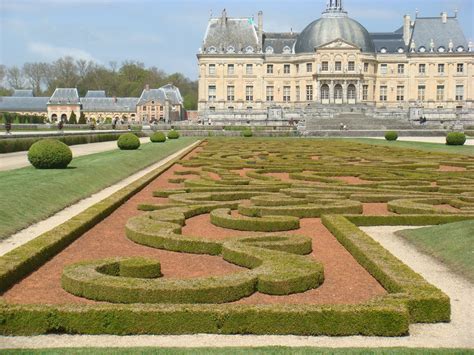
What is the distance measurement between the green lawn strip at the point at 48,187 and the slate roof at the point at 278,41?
5711 cm

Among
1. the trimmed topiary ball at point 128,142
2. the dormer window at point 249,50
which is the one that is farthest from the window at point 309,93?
the trimmed topiary ball at point 128,142

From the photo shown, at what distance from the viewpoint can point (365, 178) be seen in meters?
13.9

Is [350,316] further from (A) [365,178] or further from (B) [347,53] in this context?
(B) [347,53]

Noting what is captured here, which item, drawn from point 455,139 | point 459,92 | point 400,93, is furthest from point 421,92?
point 455,139

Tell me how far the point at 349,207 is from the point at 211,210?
82.9 inches

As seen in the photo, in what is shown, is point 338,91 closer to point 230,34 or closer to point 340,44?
point 340,44

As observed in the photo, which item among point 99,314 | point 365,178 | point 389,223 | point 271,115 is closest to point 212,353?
point 99,314

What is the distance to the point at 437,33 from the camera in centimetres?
7288

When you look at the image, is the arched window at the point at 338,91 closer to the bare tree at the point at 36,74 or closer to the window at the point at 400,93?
the window at the point at 400,93

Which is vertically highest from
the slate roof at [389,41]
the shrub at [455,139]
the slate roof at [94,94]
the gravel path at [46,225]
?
the slate roof at [389,41]

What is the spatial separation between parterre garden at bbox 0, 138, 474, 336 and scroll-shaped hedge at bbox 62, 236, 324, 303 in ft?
0.03

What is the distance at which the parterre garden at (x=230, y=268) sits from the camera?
184 inches

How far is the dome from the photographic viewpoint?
70.2m

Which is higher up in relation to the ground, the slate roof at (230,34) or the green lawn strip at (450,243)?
the slate roof at (230,34)
